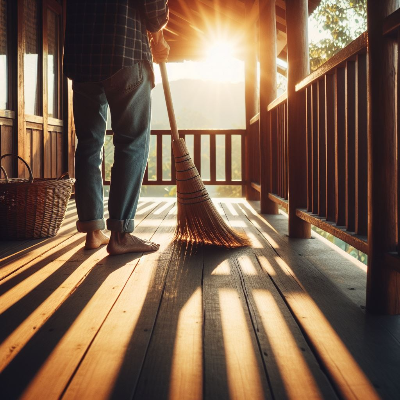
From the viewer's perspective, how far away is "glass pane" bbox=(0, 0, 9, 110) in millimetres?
3795

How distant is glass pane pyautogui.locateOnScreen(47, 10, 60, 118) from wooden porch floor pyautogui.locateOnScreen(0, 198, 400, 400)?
3.23m

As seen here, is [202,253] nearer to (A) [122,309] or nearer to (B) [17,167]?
(A) [122,309]

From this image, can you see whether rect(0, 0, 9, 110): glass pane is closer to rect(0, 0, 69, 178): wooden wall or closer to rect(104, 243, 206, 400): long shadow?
rect(0, 0, 69, 178): wooden wall

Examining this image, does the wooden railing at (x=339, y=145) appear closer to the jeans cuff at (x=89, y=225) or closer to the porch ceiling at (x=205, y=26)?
the jeans cuff at (x=89, y=225)

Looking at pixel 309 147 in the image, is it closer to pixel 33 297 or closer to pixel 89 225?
pixel 89 225

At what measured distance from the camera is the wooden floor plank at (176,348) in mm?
848

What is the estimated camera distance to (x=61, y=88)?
522 centimetres

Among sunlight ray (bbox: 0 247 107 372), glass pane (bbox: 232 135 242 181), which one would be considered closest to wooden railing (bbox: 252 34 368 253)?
sunlight ray (bbox: 0 247 107 372)

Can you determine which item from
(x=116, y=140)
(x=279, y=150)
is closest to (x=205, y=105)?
(x=279, y=150)

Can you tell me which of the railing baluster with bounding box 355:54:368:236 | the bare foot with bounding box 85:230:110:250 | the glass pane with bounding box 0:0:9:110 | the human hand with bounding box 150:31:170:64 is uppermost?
the glass pane with bounding box 0:0:9:110

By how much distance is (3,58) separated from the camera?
3.83 m

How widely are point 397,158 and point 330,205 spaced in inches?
31.5

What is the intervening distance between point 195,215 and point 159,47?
853 millimetres

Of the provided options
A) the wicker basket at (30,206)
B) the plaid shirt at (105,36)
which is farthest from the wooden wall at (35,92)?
the plaid shirt at (105,36)
